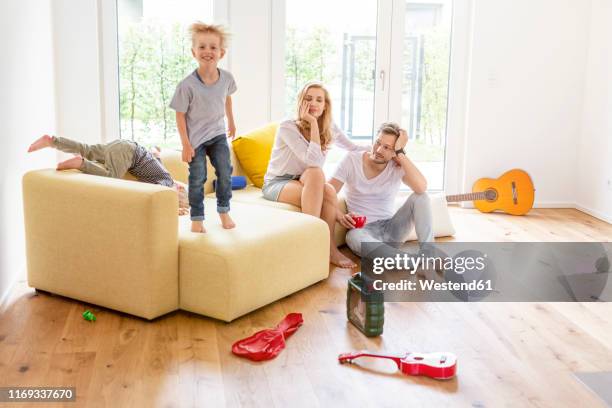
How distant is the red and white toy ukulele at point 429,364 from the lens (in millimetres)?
2725

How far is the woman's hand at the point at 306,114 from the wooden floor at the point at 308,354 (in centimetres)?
92

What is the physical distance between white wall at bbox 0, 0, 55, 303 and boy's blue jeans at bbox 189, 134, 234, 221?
841 millimetres

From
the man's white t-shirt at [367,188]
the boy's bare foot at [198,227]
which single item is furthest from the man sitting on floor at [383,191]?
the boy's bare foot at [198,227]

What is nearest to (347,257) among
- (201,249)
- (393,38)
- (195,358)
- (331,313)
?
(331,313)

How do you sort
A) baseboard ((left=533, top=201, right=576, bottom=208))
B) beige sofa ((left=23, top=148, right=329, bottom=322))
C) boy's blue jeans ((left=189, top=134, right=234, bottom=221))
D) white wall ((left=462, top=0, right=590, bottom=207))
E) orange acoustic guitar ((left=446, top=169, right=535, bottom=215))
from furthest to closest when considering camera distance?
baseboard ((left=533, top=201, right=576, bottom=208))
white wall ((left=462, top=0, right=590, bottom=207))
orange acoustic guitar ((left=446, top=169, right=535, bottom=215))
boy's blue jeans ((left=189, top=134, right=234, bottom=221))
beige sofa ((left=23, top=148, right=329, bottom=322))

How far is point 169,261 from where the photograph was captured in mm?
3277

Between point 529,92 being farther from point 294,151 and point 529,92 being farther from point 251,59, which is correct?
point 294,151

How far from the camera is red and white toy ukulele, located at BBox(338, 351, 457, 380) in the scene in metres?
2.72

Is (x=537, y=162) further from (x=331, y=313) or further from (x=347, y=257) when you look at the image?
(x=331, y=313)

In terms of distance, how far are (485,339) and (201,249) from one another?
122cm

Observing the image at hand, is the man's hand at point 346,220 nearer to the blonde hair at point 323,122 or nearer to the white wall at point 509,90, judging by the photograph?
the blonde hair at point 323,122

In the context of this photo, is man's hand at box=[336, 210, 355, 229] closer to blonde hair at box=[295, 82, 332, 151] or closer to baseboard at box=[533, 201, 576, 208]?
blonde hair at box=[295, 82, 332, 151]

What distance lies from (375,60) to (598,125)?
66.5 inches

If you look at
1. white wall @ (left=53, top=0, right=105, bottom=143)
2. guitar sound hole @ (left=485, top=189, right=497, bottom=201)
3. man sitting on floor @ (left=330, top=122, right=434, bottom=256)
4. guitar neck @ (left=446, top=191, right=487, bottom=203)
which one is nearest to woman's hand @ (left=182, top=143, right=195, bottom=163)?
man sitting on floor @ (left=330, top=122, right=434, bottom=256)
